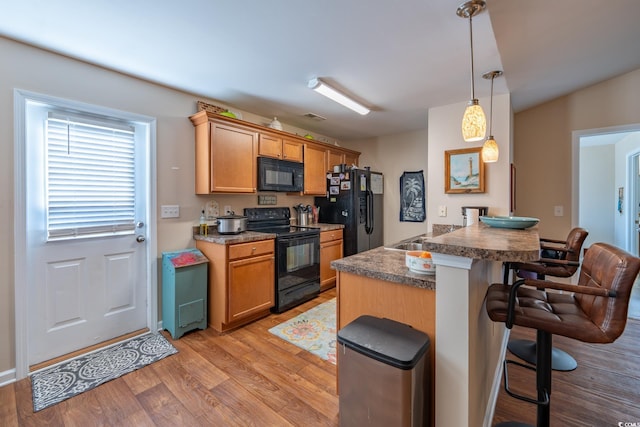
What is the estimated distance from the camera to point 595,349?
2385 mm

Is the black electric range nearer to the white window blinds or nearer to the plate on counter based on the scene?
the white window blinds

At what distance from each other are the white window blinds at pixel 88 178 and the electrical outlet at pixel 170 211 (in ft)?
0.82

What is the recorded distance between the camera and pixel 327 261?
380 centimetres

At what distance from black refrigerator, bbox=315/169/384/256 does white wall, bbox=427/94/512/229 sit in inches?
41.8

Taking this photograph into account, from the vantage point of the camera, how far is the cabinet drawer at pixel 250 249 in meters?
2.65

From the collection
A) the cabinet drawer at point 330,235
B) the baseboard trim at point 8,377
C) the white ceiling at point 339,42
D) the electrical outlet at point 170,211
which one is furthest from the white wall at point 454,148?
the baseboard trim at point 8,377

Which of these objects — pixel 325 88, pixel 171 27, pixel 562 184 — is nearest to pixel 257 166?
pixel 325 88

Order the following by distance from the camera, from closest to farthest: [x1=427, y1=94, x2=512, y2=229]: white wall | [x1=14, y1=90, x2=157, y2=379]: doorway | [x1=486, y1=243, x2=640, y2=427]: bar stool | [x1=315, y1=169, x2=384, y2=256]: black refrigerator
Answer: [x1=486, y1=243, x2=640, y2=427]: bar stool → [x1=14, y1=90, x2=157, y2=379]: doorway → [x1=427, y1=94, x2=512, y2=229]: white wall → [x1=315, y1=169, x2=384, y2=256]: black refrigerator

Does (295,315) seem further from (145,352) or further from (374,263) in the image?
(374,263)

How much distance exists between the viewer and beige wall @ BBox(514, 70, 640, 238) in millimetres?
3023

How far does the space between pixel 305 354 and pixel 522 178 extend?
3.68 meters

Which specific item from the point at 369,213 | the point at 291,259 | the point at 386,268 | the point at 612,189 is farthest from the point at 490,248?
the point at 612,189

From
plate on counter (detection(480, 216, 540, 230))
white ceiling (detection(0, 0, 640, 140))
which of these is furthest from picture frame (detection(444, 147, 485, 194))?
plate on counter (detection(480, 216, 540, 230))

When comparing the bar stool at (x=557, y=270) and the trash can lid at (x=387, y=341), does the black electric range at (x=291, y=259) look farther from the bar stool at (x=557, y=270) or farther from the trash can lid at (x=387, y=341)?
the bar stool at (x=557, y=270)
